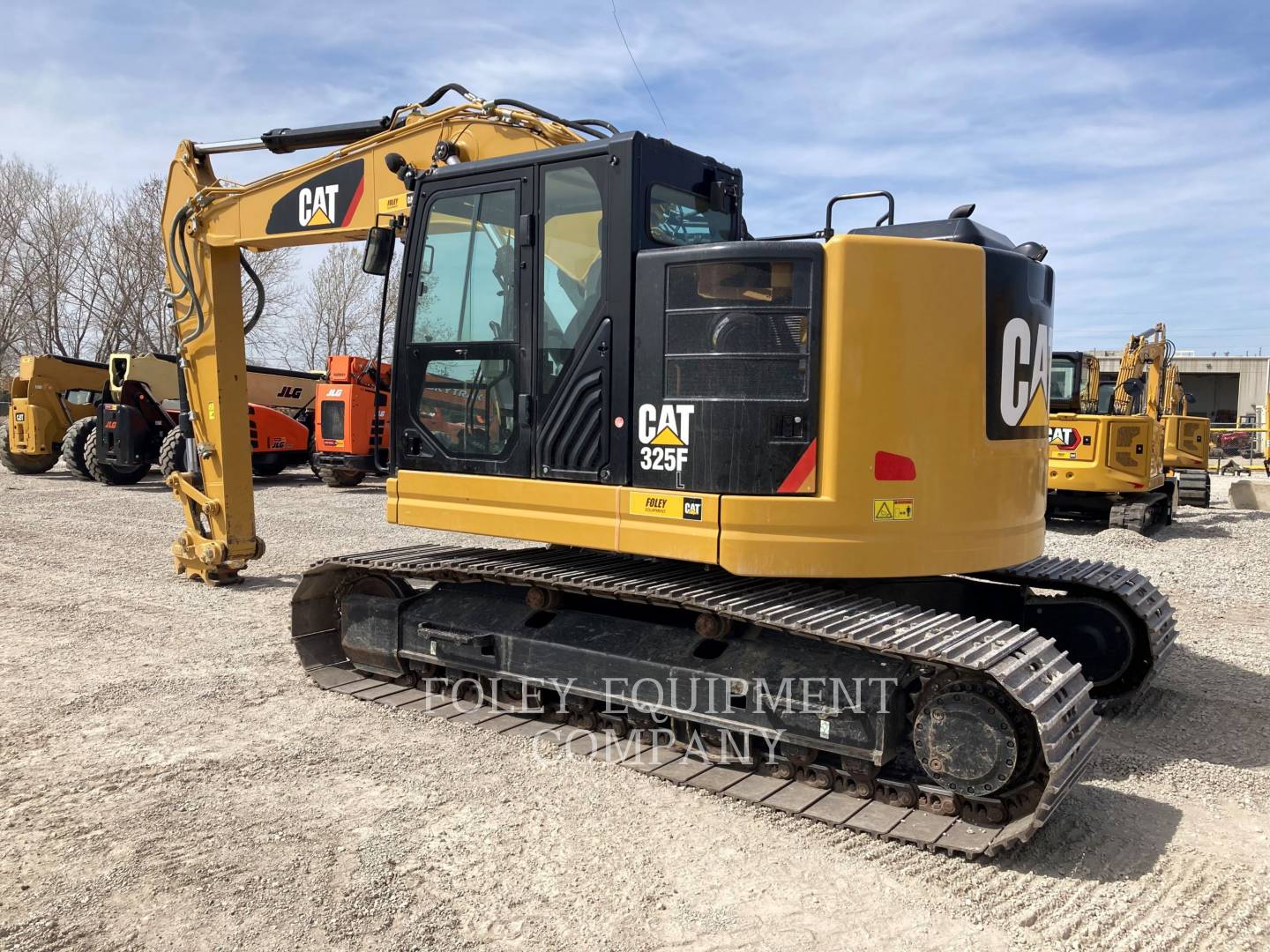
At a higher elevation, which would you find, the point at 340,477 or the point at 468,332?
the point at 468,332

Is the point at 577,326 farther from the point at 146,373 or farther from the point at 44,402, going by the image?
the point at 44,402

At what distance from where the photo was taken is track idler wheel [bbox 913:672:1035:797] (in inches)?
139

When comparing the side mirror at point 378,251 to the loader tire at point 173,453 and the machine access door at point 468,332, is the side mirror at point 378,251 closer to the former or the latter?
the machine access door at point 468,332

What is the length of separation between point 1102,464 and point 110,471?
16639 millimetres

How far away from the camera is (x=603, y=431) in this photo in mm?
4387

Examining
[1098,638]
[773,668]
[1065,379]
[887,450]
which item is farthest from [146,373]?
[1098,638]

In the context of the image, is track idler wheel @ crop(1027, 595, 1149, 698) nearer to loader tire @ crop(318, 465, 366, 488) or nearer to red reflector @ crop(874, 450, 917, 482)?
red reflector @ crop(874, 450, 917, 482)

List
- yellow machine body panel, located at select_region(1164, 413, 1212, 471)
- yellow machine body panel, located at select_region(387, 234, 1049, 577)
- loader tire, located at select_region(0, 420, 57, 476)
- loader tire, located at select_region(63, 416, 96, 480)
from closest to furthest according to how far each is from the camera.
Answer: yellow machine body panel, located at select_region(387, 234, 1049, 577)
yellow machine body panel, located at select_region(1164, 413, 1212, 471)
loader tire, located at select_region(63, 416, 96, 480)
loader tire, located at select_region(0, 420, 57, 476)

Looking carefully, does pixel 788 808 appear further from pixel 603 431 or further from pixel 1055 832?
pixel 603 431

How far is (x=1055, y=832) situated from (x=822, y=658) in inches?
43.6

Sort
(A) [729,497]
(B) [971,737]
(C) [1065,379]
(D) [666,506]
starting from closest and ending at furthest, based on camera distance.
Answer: (B) [971,737]
(A) [729,497]
(D) [666,506]
(C) [1065,379]

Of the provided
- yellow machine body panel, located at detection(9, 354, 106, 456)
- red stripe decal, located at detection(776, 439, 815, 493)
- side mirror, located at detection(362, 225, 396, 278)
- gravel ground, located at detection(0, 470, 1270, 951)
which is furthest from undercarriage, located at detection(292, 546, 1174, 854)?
yellow machine body panel, located at detection(9, 354, 106, 456)

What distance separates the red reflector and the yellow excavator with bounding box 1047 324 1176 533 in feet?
30.8

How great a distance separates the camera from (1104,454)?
42.0ft
